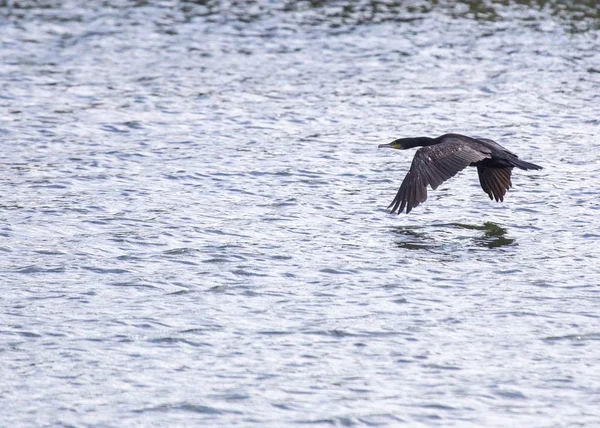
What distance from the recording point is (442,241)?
41.2 feet

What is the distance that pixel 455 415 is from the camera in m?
8.22

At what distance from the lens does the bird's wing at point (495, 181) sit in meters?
14.1

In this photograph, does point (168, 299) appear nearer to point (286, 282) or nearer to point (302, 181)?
point (286, 282)

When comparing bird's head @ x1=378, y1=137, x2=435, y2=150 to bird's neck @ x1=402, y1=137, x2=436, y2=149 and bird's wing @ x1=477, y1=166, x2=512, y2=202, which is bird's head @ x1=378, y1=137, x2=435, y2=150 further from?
bird's wing @ x1=477, y1=166, x2=512, y2=202

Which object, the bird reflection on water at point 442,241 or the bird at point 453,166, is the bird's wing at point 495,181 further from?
the bird reflection on water at point 442,241

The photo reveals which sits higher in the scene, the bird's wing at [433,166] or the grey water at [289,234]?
the bird's wing at [433,166]

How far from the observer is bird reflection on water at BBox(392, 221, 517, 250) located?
12406mm

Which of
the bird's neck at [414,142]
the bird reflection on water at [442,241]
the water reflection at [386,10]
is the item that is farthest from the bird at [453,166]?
the water reflection at [386,10]

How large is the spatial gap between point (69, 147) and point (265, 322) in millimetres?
7626

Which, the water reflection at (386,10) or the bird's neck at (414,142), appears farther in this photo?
the water reflection at (386,10)

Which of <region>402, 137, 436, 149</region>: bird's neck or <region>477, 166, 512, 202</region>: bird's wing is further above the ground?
<region>402, 137, 436, 149</region>: bird's neck

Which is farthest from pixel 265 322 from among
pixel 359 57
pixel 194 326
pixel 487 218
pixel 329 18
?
pixel 329 18

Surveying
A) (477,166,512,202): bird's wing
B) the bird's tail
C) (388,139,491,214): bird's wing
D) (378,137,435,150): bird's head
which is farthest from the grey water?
the bird's tail

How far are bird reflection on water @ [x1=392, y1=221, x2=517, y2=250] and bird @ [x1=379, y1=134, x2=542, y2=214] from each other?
0.29m
